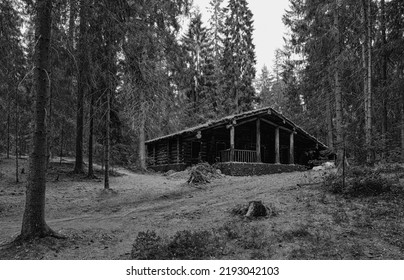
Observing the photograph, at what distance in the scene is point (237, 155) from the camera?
23.2 meters

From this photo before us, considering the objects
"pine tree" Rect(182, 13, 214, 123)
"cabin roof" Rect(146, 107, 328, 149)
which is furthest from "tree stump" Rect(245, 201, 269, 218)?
"pine tree" Rect(182, 13, 214, 123)

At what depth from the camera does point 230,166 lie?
20891 millimetres

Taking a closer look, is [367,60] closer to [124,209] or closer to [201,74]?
[124,209]

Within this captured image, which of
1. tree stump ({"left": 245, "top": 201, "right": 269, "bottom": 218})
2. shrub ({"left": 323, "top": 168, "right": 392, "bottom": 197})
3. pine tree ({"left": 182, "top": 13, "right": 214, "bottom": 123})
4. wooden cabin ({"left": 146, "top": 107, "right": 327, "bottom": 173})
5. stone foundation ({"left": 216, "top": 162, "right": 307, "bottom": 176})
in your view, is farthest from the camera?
pine tree ({"left": 182, "top": 13, "right": 214, "bottom": 123})

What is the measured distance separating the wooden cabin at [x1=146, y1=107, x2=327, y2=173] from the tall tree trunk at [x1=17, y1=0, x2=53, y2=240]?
1479 cm

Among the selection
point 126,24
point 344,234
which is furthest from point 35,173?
point 344,234

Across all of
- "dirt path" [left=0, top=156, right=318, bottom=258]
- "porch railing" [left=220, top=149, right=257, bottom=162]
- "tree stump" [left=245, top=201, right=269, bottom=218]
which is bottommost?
"dirt path" [left=0, top=156, right=318, bottom=258]

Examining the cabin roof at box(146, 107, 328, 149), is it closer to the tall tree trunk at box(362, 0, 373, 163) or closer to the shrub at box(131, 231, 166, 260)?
the tall tree trunk at box(362, 0, 373, 163)

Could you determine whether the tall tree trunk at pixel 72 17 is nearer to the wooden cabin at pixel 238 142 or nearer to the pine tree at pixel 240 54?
the wooden cabin at pixel 238 142

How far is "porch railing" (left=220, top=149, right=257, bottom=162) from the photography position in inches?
856

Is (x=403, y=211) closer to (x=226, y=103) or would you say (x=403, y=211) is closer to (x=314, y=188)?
(x=314, y=188)

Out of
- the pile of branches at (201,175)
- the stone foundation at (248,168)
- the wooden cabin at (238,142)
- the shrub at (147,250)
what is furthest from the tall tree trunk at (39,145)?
the stone foundation at (248,168)

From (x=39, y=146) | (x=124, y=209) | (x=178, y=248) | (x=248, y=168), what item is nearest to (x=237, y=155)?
(x=248, y=168)

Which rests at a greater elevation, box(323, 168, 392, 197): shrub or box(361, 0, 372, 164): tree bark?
box(361, 0, 372, 164): tree bark
